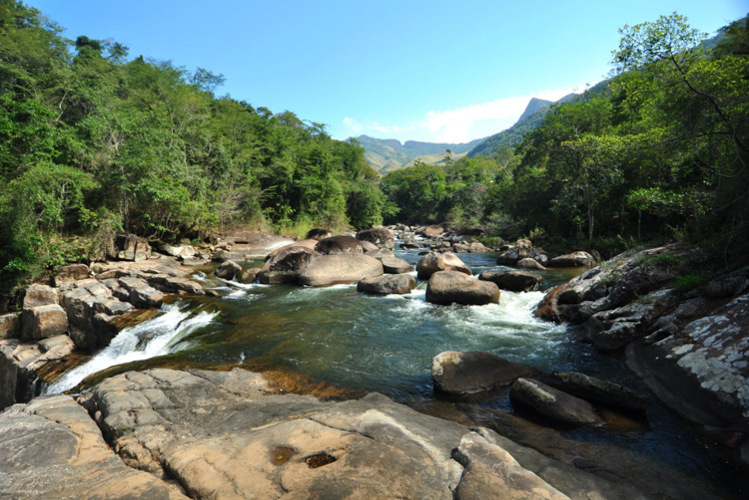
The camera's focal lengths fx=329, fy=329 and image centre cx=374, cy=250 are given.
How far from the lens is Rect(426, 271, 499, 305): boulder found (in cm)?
1062

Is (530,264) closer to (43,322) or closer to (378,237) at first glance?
(378,237)

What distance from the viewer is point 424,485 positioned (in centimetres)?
284

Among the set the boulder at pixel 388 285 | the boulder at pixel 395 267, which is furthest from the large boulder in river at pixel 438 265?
the boulder at pixel 388 285

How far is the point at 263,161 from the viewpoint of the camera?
3225cm

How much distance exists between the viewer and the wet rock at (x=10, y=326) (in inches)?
352

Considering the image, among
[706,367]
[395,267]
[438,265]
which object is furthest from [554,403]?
[395,267]

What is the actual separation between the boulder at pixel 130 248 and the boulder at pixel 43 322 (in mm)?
7003

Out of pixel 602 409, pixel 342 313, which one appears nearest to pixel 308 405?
pixel 602 409

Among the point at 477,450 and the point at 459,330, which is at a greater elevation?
the point at 477,450

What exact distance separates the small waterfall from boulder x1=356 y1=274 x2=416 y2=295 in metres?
5.44

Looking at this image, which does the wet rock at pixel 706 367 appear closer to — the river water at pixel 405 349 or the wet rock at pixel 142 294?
the river water at pixel 405 349

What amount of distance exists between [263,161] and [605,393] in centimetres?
Result: 3267

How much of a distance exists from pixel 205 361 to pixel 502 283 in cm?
998

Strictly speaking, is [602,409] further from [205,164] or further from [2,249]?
[205,164]
